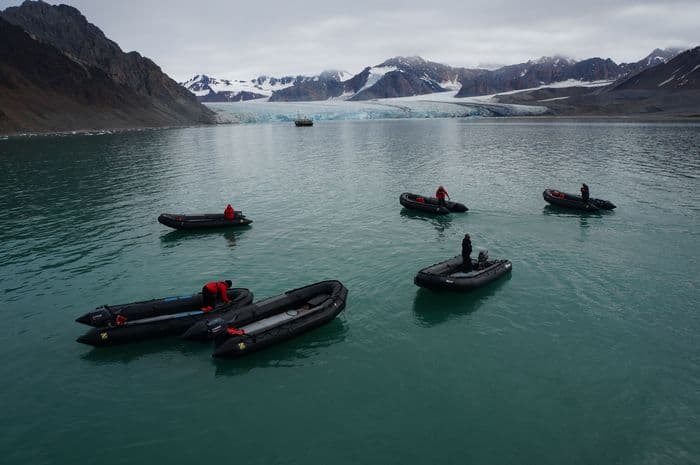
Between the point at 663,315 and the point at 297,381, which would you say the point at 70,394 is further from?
the point at 663,315

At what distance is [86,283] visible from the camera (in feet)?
78.5

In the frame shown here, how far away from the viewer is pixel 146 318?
735 inches

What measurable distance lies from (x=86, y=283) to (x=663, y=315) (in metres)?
29.2

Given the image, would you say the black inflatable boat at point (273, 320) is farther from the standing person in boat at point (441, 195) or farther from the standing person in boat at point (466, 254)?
the standing person in boat at point (441, 195)

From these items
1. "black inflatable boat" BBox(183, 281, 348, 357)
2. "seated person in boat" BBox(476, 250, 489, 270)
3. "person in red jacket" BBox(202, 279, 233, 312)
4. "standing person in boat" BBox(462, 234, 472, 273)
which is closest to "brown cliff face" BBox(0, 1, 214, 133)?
"person in red jacket" BBox(202, 279, 233, 312)

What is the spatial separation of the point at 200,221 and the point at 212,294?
51.2 ft

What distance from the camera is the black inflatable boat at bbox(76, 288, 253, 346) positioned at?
57.1 feet

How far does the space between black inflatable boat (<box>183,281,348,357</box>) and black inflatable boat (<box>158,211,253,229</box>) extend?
15.3m

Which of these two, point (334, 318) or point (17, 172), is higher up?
point (17, 172)

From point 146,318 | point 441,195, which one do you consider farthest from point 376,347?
point 441,195

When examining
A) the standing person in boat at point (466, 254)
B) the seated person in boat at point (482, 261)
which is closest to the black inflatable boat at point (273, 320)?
the standing person in boat at point (466, 254)

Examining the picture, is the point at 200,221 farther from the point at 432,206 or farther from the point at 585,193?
the point at 585,193

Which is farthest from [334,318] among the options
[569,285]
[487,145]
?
[487,145]

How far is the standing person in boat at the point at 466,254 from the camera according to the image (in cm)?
2292
